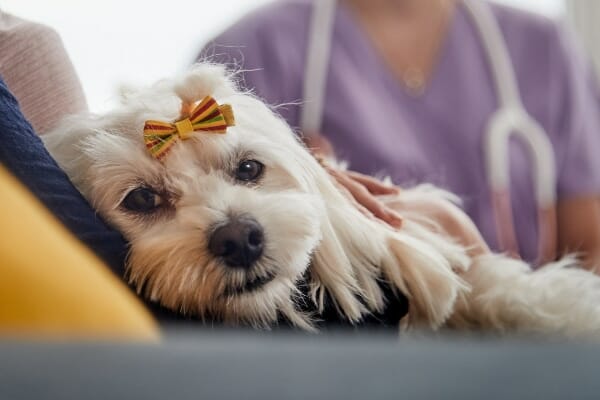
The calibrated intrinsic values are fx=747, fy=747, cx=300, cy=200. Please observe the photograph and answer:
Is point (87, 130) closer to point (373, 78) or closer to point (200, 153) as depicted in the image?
point (200, 153)

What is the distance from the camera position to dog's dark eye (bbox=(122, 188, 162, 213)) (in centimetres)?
54

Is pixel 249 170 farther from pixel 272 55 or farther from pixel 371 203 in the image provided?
pixel 272 55

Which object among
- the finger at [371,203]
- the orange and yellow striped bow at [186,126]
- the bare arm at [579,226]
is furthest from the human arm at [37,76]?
the bare arm at [579,226]

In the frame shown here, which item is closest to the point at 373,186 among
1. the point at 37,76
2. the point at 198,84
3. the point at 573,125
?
the point at 198,84

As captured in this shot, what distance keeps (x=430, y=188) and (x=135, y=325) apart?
0.49 meters

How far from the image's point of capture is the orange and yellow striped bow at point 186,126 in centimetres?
52

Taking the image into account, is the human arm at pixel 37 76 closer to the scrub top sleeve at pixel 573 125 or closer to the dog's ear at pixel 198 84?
the dog's ear at pixel 198 84

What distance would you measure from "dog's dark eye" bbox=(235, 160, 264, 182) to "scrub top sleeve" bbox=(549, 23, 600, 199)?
0.69m

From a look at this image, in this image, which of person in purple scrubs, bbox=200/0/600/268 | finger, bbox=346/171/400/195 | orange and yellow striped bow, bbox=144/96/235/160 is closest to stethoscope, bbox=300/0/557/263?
person in purple scrubs, bbox=200/0/600/268

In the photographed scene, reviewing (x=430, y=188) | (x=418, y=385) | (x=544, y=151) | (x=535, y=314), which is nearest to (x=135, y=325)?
(x=418, y=385)

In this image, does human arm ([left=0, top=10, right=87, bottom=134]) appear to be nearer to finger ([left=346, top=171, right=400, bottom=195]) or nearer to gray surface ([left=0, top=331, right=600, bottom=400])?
finger ([left=346, top=171, right=400, bottom=195])

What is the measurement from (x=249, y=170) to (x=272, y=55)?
1.34ft

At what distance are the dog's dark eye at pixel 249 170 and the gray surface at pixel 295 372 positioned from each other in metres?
0.33

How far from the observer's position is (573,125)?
1168mm
